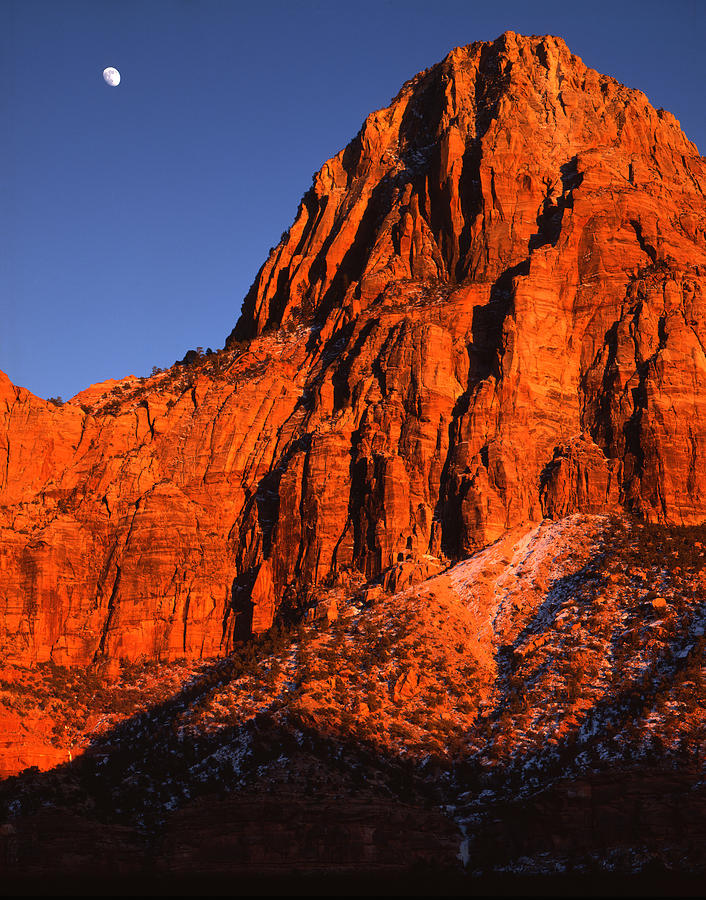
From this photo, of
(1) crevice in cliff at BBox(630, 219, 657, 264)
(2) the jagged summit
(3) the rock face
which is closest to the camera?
(3) the rock face

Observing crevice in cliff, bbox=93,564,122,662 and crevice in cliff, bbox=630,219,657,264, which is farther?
Result: crevice in cliff, bbox=630,219,657,264

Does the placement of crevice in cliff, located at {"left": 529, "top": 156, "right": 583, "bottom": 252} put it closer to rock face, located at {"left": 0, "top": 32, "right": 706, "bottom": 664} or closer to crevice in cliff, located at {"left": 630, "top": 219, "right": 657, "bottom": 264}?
rock face, located at {"left": 0, "top": 32, "right": 706, "bottom": 664}

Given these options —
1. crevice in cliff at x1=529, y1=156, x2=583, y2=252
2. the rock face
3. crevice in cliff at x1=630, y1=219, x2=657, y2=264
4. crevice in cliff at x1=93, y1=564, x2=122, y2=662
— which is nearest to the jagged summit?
crevice in cliff at x1=529, y1=156, x2=583, y2=252

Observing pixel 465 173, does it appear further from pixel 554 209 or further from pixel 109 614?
pixel 109 614

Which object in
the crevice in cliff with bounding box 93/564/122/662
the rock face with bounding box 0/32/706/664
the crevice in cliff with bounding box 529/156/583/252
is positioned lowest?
the crevice in cliff with bounding box 93/564/122/662

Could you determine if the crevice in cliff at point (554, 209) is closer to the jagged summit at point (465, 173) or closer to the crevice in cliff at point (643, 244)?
the jagged summit at point (465, 173)

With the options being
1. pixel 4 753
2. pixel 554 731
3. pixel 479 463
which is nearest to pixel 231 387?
pixel 479 463

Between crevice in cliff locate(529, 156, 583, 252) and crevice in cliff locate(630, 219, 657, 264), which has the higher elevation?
crevice in cliff locate(529, 156, 583, 252)

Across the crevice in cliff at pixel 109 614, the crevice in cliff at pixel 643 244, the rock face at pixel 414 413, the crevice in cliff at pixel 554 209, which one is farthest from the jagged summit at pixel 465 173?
the crevice in cliff at pixel 109 614

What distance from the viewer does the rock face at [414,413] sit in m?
95.6

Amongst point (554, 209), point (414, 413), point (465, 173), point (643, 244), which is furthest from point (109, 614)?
point (643, 244)

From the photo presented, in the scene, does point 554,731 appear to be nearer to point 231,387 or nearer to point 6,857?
point 6,857

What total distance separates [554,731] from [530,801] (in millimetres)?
5679

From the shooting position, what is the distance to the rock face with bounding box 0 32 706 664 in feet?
314
